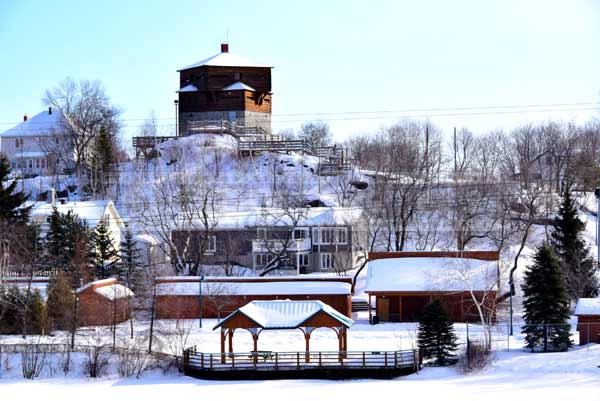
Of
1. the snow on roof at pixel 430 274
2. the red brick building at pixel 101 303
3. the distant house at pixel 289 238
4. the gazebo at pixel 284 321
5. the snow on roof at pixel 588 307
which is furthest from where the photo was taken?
the distant house at pixel 289 238

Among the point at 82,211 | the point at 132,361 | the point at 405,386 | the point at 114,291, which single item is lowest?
the point at 405,386

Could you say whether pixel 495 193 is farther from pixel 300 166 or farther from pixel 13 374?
pixel 13 374

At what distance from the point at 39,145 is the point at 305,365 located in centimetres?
6335

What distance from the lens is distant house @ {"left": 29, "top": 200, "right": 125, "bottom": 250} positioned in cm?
5766

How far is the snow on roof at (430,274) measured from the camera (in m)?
44.8

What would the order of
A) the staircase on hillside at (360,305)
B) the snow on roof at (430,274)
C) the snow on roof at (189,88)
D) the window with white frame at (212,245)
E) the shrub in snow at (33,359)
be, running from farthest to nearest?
the snow on roof at (189,88) → the window with white frame at (212,245) → the staircase on hillside at (360,305) → the snow on roof at (430,274) → the shrub in snow at (33,359)

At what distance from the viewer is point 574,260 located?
45.8 m

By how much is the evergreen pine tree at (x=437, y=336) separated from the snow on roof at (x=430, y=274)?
819 cm

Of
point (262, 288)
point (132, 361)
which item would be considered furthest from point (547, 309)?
point (132, 361)

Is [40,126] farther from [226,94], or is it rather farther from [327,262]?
[327,262]

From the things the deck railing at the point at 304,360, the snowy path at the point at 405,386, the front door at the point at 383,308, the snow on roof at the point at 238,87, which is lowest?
the snowy path at the point at 405,386

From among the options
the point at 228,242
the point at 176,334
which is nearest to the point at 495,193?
the point at 228,242

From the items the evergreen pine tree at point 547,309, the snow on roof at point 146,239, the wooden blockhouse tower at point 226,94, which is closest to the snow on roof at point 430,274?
the evergreen pine tree at point 547,309

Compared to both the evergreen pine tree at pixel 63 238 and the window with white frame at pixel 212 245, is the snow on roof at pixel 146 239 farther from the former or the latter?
the evergreen pine tree at pixel 63 238
